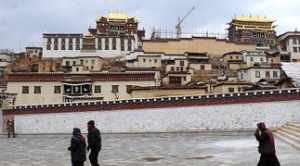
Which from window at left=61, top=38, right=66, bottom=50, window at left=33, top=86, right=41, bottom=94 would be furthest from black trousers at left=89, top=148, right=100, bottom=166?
window at left=61, top=38, right=66, bottom=50

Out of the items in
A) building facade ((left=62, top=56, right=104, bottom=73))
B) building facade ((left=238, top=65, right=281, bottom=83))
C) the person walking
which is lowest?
the person walking

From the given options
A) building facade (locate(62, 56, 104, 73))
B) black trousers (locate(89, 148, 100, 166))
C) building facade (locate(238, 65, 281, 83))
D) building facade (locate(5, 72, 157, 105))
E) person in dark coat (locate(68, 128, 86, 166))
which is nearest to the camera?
person in dark coat (locate(68, 128, 86, 166))

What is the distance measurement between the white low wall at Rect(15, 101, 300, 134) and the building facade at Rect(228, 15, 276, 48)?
62080 millimetres

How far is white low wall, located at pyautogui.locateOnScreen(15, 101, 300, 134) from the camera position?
92.9 ft

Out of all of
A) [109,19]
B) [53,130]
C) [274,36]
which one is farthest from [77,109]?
[274,36]

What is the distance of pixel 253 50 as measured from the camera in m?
77.9

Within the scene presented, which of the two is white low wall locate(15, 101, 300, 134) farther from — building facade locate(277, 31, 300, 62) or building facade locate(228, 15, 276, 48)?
building facade locate(228, 15, 276, 48)

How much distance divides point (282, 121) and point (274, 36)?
221 feet

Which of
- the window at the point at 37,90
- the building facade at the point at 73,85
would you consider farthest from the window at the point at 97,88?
the window at the point at 37,90

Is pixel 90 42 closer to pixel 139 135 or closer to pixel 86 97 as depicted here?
pixel 86 97

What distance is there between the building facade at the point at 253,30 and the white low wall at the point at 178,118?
62.1m

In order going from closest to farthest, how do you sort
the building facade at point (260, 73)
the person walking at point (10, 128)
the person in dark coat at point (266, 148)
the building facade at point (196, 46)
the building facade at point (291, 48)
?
the person in dark coat at point (266, 148) → the person walking at point (10, 128) → the building facade at point (260, 73) → the building facade at point (196, 46) → the building facade at point (291, 48)

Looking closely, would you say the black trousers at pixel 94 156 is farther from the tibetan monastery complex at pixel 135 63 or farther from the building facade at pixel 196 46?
the building facade at pixel 196 46

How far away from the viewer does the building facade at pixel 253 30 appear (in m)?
91.3
